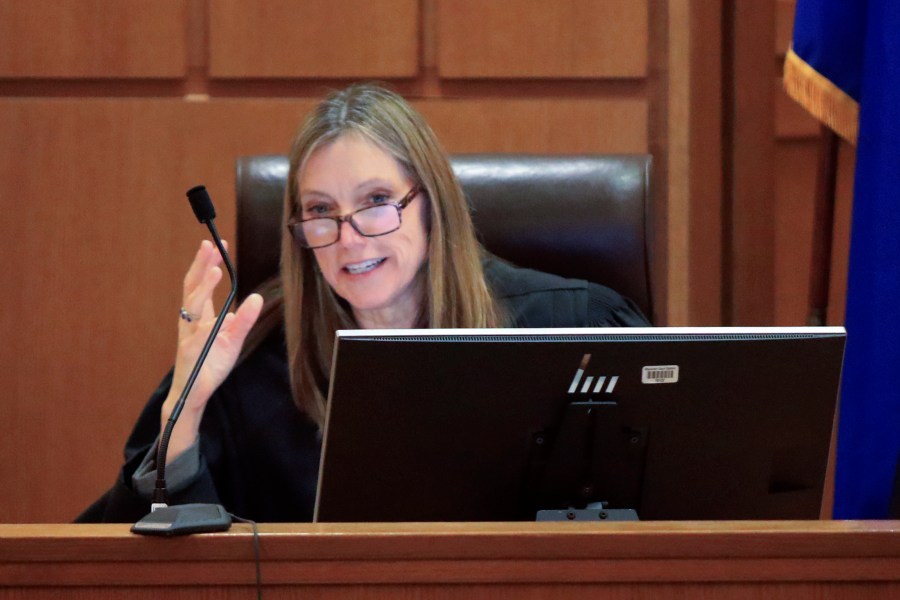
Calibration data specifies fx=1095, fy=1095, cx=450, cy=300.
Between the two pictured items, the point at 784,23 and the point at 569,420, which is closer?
the point at 569,420

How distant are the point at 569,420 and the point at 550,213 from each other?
0.68 m

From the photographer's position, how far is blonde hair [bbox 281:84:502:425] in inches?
60.4

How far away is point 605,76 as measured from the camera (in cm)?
239

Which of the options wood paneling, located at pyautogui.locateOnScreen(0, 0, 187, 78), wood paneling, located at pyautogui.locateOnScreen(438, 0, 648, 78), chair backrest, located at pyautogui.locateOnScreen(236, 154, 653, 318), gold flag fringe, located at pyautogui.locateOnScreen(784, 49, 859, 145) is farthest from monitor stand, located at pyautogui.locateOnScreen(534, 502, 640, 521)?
wood paneling, located at pyautogui.locateOnScreen(0, 0, 187, 78)

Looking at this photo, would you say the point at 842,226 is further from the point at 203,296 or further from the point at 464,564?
the point at 464,564

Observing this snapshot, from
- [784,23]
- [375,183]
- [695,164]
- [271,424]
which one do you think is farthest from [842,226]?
[271,424]

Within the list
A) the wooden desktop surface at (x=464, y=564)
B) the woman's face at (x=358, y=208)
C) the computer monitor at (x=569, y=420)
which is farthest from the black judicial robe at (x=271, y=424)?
the wooden desktop surface at (x=464, y=564)

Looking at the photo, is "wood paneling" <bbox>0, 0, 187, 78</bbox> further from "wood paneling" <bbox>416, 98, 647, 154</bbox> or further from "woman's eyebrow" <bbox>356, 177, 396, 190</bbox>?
"woman's eyebrow" <bbox>356, 177, 396, 190</bbox>

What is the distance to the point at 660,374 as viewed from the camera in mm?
964

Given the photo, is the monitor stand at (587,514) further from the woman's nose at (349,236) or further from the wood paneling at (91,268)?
the wood paneling at (91,268)

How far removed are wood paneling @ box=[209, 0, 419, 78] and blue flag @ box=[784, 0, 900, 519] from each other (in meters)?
0.82

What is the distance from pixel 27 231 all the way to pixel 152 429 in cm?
102

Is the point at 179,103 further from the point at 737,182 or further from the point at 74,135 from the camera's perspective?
the point at 737,182

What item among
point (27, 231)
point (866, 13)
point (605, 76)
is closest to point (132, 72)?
point (27, 231)
